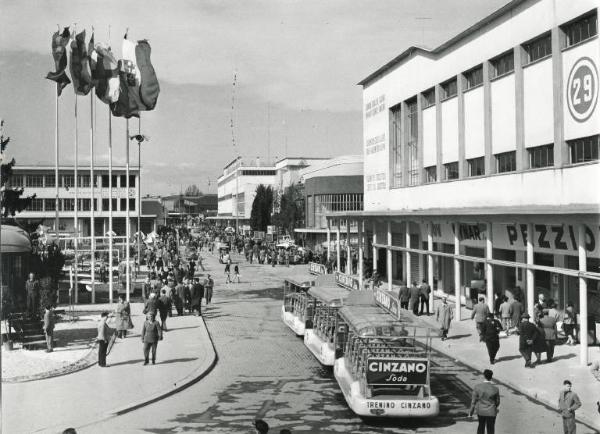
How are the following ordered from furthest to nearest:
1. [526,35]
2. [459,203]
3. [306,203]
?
[306,203] < [459,203] < [526,35]

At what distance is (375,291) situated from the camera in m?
17.8

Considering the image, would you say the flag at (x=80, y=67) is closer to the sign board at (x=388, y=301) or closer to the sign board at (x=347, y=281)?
the sign board at (x=347, y=281)

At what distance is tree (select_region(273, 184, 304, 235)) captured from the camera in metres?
81.6

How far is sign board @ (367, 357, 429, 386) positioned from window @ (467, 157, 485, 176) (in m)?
19.2

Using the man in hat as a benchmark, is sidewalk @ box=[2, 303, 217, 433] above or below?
below

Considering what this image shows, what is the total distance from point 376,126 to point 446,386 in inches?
1185

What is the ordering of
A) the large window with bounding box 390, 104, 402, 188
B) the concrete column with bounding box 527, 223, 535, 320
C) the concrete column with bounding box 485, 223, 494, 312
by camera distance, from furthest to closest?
the large window with bounding box 390, 104, 402, 188, the concrete column with bounding box 485, 223, 494, 312, the concrete column with bounding box 527, 223, 535, 320

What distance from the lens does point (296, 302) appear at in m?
23.9

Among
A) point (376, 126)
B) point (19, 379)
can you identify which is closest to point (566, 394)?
point (19, 379)

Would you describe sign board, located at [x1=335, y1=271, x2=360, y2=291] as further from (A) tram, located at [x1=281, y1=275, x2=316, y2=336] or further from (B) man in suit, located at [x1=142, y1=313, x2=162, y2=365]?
(B) man in suit, located at [x1=142, y1=313, x2=162, y2=365]


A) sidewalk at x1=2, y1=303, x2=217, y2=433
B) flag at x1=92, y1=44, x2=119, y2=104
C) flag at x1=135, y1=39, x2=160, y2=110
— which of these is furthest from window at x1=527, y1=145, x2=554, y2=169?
flag at x1=92, y1=44, x2=119, y2=104

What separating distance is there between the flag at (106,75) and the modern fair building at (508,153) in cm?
1390

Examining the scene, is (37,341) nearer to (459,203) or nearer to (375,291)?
(375,291)

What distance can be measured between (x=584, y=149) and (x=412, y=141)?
16.6m
